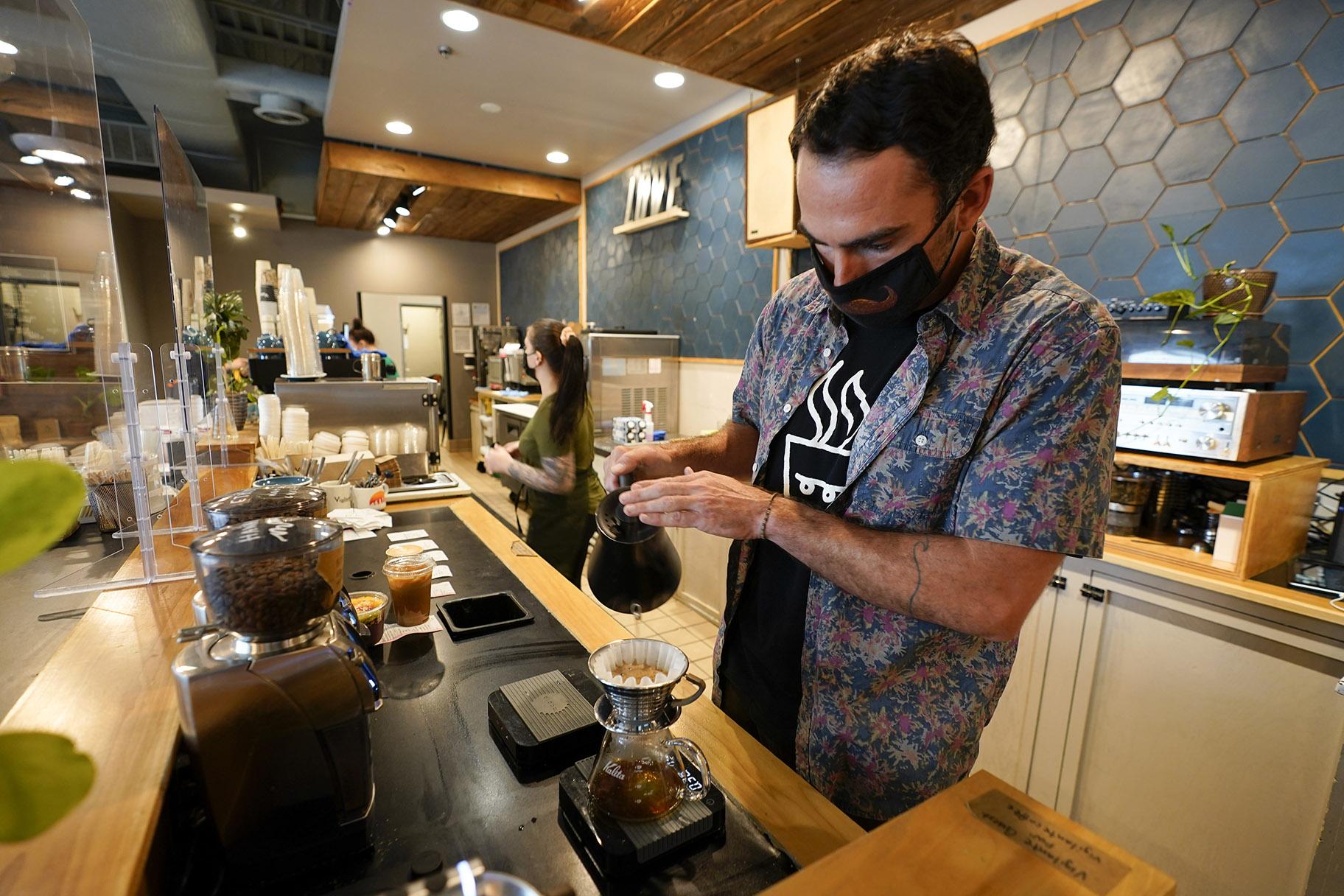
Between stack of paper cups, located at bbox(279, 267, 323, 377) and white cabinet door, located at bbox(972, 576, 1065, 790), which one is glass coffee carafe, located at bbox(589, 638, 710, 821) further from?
stack of paper cups, located at bbox(279, 267, 323, 377)

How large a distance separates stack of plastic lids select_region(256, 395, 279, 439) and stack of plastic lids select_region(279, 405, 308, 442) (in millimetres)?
107

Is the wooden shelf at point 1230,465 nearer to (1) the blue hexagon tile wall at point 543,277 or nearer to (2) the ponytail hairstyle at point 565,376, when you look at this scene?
(2) the ponytail hairstyle at point 565,376

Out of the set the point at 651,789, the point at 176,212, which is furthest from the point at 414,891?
the point at 176,212

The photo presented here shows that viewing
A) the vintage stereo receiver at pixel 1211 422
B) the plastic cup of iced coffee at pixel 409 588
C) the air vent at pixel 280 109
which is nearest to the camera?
the plastic cup of iced coffee at pixel 409 588

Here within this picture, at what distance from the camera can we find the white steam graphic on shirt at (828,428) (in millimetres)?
1107

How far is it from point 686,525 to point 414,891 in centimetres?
62

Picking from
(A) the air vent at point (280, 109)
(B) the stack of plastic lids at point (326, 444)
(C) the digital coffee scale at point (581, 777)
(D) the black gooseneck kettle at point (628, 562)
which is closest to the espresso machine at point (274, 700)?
(C) the digital coffee scale at point (581, 777)

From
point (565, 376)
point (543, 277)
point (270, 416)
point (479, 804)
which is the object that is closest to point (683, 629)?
point (565, 376)

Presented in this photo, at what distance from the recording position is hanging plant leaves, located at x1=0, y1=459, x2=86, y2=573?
1.11ft

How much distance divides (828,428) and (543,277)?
6609mm

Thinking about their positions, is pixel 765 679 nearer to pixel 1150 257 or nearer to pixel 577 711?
pixel 577 711

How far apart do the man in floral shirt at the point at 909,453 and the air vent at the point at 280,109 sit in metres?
5.08

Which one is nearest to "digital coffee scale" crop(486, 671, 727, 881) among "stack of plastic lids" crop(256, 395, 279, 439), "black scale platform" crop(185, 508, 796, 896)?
"black scale platform" crop(185, 508, 796, 896)

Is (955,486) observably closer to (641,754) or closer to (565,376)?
(641,754)
